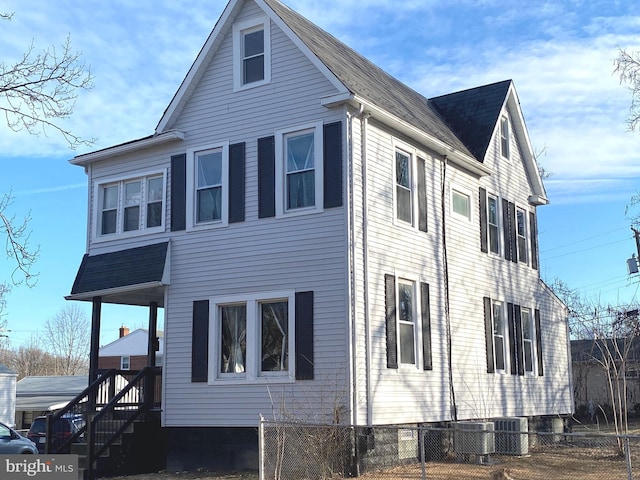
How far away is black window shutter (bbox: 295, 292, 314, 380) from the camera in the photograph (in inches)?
572

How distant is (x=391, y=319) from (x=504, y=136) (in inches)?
339

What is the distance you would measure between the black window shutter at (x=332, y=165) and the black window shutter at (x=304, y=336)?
188 cm

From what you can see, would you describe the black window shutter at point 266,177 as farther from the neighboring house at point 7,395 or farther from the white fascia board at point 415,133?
the neighboring house at point 7,395

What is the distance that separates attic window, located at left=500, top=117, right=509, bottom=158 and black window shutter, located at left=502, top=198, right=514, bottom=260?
144cm

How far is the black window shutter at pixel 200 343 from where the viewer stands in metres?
15.7

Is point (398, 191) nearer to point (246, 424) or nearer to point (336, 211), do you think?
point (336, 211)

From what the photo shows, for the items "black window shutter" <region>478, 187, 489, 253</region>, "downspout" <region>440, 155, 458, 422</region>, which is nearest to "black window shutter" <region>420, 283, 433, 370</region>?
"downspout" <region>440, 155, 458, 422</region>

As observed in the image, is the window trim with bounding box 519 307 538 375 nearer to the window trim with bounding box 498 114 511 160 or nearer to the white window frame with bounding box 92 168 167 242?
the window trim with bounding box 498 114 511 160

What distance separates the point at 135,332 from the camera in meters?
57.3

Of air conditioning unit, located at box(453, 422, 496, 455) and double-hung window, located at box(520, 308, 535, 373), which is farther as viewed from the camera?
double-hung window, located at box(520, 308, 535, 373)

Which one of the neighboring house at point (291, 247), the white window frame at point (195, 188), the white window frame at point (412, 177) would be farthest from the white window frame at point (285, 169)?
the white window frame at point (412, 177)

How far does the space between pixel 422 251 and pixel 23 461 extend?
8903mm

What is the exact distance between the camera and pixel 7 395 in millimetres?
43438

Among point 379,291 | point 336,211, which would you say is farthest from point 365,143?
point 379,291
